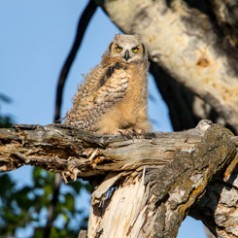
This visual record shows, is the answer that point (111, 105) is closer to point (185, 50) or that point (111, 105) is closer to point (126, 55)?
point (126, 55)

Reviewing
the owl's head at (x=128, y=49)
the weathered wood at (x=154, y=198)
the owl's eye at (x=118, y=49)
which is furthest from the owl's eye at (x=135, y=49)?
the weathered wood at (x=154, y=198)

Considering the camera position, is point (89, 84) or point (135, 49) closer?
point (89, 84)

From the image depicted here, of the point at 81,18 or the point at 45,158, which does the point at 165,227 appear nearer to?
the point at 45,158

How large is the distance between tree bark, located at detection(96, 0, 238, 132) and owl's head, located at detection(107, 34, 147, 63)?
0.87ft

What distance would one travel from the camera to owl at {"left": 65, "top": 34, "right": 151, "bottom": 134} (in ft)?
17.9

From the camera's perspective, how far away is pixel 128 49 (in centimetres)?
634

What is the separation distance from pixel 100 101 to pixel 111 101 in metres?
0.08

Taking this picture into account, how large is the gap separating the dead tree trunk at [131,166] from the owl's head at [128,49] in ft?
5.38

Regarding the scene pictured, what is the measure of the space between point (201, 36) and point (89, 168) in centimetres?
287

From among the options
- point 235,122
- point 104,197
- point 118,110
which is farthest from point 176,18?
point 104,197

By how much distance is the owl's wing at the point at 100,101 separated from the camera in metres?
5.41

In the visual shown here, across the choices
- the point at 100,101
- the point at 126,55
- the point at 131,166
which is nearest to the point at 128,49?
the point at 126,55

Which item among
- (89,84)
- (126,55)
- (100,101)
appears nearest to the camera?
(100,101)

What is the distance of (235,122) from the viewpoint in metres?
6.85
